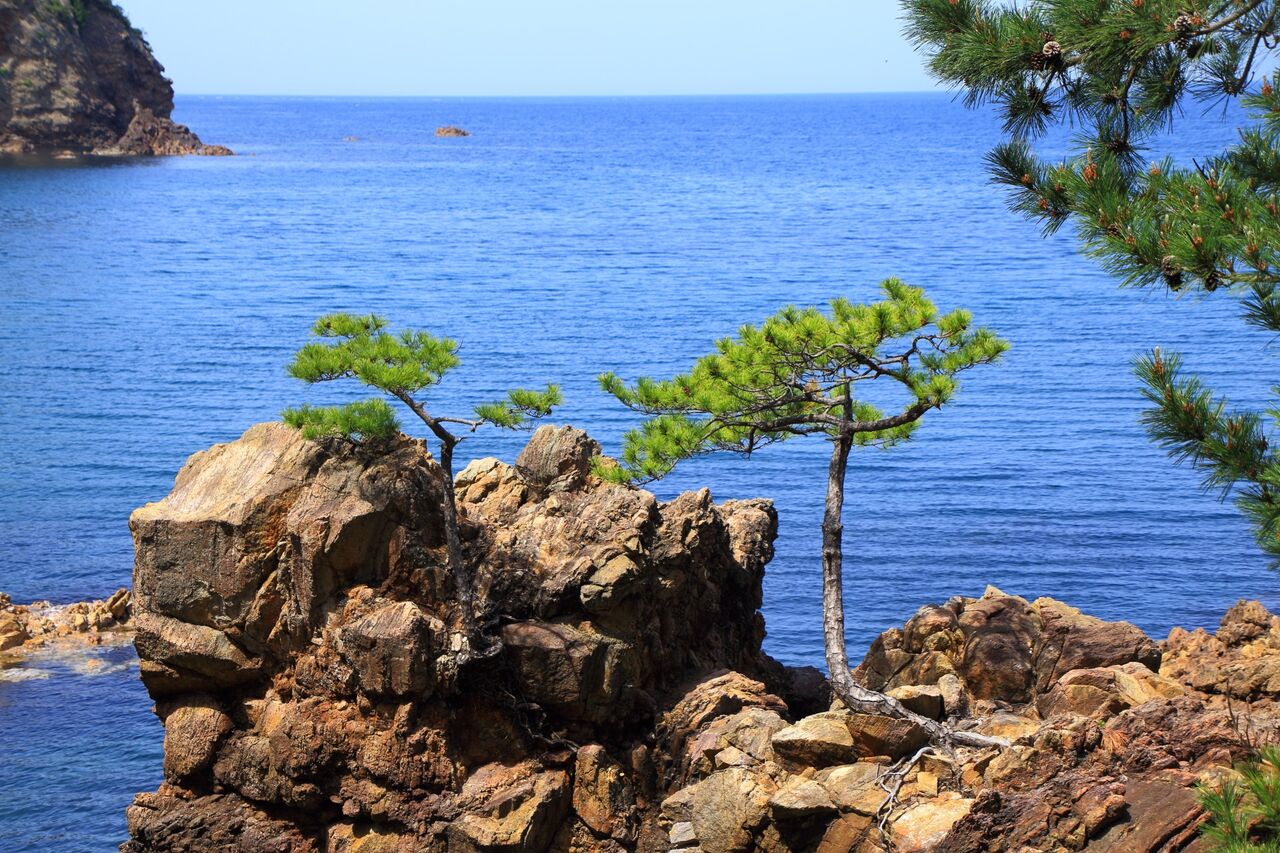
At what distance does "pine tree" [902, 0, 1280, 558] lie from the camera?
12258 mm

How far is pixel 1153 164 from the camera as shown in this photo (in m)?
13.8

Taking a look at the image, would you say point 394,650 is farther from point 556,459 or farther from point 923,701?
point 923,701

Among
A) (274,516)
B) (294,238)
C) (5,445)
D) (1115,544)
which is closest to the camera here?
(274,516)

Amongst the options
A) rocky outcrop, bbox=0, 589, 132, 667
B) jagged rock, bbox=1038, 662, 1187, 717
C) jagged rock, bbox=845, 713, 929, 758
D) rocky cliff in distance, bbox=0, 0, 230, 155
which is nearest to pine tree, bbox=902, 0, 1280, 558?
jagged rock, bbox=1038, 662, 1187, 717

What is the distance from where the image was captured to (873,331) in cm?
1938

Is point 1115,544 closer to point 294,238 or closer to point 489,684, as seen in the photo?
point 489,684

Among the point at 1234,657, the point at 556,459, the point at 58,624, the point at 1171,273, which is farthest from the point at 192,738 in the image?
the point at 1234,657

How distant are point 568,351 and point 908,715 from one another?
135 feet

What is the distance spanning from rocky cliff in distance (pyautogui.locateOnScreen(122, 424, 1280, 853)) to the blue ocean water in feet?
16.6

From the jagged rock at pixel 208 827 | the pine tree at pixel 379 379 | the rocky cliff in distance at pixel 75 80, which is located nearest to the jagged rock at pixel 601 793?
the pine tree at pixel 379 379

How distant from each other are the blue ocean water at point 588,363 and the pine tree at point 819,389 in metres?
9.29

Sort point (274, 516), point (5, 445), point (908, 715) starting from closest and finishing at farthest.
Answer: point (908, 715) → point (274, 516) → point (5, 445)

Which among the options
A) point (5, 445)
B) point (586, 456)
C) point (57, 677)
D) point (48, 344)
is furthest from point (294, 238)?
point (586, 456)

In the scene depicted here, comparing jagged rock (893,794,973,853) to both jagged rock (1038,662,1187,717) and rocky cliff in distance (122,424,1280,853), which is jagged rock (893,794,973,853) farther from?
jagged rock (1038,662,1187,717)
